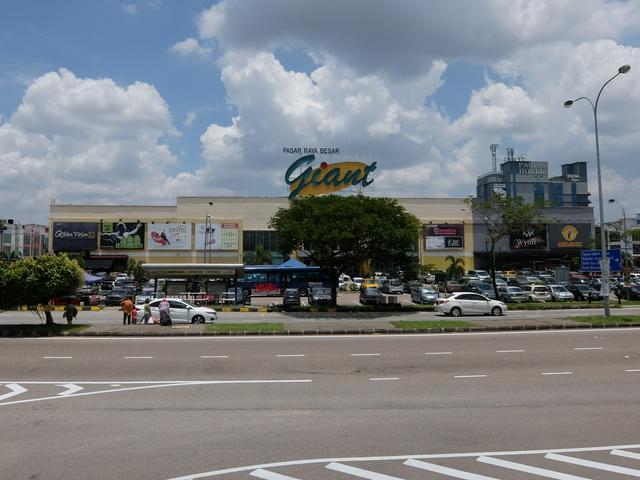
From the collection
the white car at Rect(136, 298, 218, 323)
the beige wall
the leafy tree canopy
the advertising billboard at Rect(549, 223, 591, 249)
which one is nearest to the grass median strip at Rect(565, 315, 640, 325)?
the white car at Rect(136, 298, 218, 323)

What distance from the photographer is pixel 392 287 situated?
217ft

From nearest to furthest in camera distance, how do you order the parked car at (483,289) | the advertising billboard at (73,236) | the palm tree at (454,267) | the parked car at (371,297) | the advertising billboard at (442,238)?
1. the parked car at (371,297)
2. the parked car at (483,289)
3. the palm tree at (454,267)
4. the advertising billboard at (73,236)
5. the advertising billboard at (442,238)

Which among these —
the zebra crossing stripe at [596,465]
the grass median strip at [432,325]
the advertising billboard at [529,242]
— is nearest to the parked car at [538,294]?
the grass median strip at [432,325]

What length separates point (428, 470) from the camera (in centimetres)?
693

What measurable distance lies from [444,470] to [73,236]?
90.8 m

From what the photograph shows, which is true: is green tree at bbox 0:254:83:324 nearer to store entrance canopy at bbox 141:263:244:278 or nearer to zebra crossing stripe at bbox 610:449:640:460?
store entrance canopy at bbox 141:263:244:278

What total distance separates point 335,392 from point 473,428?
11.8 ft

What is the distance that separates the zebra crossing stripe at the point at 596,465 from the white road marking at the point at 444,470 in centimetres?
131

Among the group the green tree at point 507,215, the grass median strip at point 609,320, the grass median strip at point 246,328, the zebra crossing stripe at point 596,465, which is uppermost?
the green tree at point 507,215

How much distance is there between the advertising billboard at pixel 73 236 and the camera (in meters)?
88.8

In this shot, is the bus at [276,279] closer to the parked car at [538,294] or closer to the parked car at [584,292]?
the parked car at [538,294]

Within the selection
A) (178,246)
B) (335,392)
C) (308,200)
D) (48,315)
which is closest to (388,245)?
(308,200)

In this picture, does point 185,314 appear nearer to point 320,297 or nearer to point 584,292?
point 320,297

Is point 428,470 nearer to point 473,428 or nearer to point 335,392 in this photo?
point 473,428
